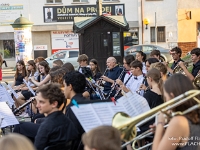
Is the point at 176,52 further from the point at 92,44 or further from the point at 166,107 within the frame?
the point at 92,44

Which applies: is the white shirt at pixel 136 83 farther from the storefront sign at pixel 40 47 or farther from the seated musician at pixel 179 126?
the storefront sign at pixel 40 47

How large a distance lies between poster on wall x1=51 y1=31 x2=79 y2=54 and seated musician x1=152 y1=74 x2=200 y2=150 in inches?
1017

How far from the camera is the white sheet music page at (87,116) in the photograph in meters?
3.97

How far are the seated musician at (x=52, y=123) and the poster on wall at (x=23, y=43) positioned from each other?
594 inches

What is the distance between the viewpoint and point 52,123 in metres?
4.51

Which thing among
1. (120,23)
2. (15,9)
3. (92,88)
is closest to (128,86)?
(92,88)

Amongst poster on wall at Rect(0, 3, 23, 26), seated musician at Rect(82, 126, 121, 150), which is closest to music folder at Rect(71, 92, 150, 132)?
seated musician at Rect(82, 126, 121, 150)

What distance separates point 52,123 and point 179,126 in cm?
156

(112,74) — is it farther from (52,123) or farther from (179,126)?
(179,126)

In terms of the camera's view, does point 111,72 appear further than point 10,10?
No

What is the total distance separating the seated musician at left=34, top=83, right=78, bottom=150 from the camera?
14.6 ft

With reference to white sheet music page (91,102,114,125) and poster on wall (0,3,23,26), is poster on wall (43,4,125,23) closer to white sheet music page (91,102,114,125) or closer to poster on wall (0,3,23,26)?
poster on wall (0,3,23,26)

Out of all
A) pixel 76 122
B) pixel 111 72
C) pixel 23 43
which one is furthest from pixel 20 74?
pixel 23 43

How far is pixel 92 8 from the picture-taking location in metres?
29.5
